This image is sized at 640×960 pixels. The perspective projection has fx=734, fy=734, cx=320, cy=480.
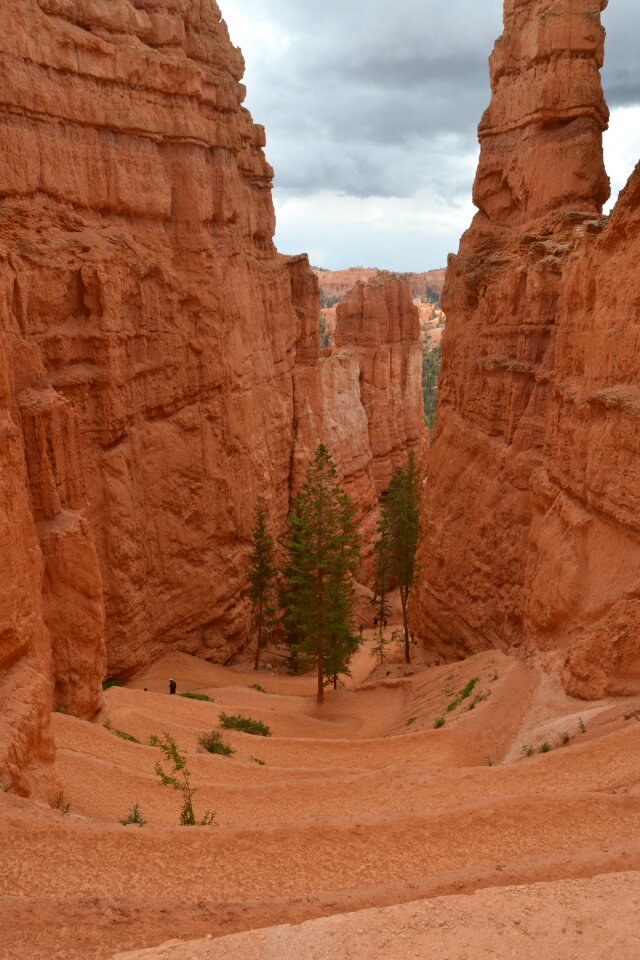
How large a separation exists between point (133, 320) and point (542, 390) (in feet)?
44.8

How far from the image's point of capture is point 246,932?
6523mm


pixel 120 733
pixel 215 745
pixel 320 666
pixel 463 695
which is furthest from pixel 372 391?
pixel 120 733

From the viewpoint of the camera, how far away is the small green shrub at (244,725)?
1980 cm

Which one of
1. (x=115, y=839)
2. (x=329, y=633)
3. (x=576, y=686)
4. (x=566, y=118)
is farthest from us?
(x=329, y=633)

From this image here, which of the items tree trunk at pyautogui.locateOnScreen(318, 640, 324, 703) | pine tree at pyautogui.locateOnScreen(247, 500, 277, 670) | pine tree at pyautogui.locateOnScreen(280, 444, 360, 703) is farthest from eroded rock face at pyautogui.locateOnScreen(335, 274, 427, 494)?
tree trunk at pyautogui.locateOnScreen(318, 640, 324, 703)

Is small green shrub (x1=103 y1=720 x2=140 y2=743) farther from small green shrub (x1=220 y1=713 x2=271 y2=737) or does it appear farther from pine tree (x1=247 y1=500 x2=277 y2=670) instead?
pine tree (x1=247 y1=500 x2=277 y2=670)

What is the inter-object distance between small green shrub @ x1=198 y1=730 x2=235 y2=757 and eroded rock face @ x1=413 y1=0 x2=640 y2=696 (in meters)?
7.86

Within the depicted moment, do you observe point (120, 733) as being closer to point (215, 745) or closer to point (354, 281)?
point (215, 745)

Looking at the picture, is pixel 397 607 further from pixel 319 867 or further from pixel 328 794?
pixel 319 867

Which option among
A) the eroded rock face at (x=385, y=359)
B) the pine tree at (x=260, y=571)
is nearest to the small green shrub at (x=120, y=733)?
the pine tree at (x=260, y=571)

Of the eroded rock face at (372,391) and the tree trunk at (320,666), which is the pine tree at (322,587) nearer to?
the tree trunk at (320,666)

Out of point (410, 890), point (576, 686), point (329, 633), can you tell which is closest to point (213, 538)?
point (329, 633)

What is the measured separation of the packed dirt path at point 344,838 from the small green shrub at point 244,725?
2058mm

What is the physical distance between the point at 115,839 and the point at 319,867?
2455 millimetres
